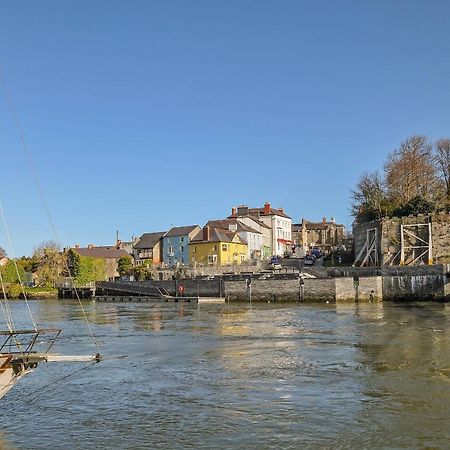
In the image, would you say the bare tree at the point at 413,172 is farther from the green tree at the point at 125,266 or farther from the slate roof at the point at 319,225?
the slate roof at the point at 319,225

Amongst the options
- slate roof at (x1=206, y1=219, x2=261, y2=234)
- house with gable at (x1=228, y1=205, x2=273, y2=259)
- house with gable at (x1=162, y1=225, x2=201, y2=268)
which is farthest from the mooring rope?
house with gable at (x1=228, y1=205, x2=273, y2=259)

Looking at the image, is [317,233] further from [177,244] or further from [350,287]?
[350,287]

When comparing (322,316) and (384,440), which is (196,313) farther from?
(384,440)

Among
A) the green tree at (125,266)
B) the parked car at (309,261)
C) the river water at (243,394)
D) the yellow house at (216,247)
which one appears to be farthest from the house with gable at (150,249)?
the river water at (243,394)

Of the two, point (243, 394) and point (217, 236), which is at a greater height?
point (217, 236)

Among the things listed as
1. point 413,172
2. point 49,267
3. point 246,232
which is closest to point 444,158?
point 413,172

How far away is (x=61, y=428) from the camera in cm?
1166

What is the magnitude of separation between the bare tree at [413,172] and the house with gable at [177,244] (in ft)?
109

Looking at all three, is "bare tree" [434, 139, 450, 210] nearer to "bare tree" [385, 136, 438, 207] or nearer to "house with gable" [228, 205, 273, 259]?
"bare tree" [385, 136, 438, 207]

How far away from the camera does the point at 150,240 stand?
94.6m

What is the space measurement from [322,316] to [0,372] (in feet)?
89.8

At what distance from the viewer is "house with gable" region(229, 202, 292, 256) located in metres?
97.9

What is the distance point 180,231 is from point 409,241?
138ft

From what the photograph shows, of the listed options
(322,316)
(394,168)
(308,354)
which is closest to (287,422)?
(308,354)
